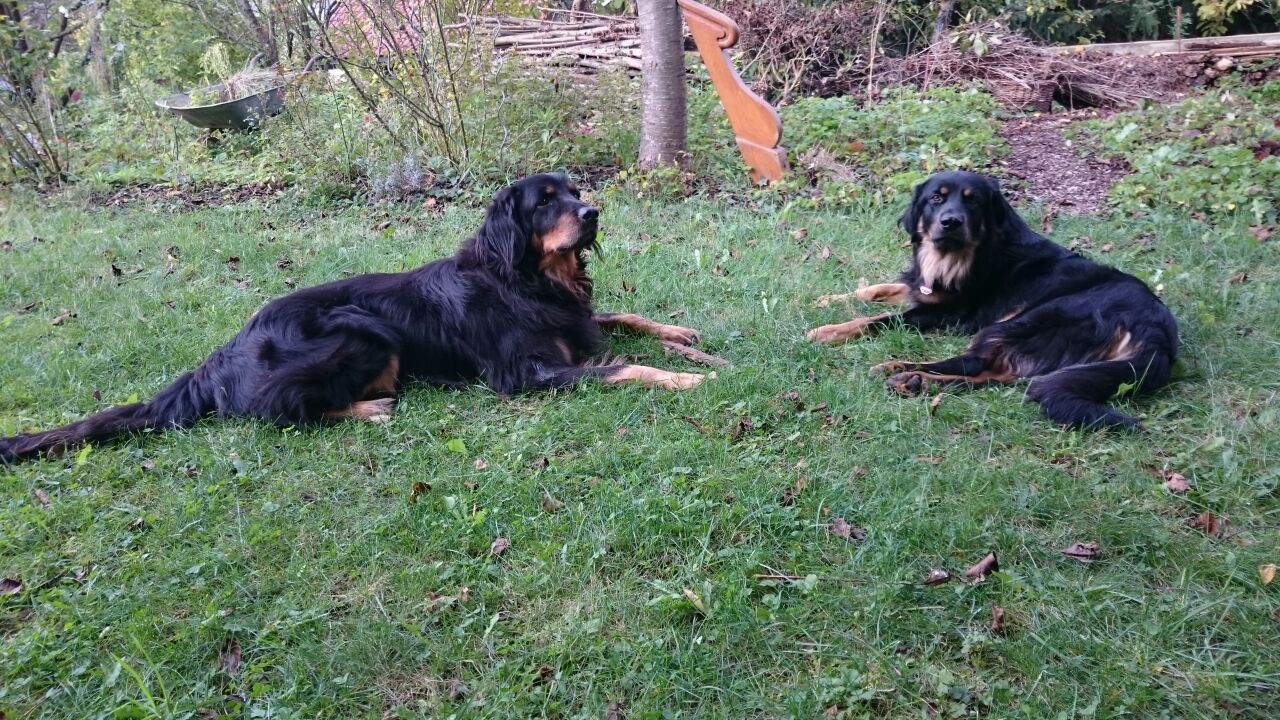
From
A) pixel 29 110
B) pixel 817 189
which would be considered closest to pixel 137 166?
pixel 29 110

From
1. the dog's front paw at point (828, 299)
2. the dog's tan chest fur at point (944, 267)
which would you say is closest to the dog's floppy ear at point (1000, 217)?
the dog's tan chest fur at point (944, 267)

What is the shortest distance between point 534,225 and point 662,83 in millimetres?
3911

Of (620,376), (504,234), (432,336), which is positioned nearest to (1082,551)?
(620,376)

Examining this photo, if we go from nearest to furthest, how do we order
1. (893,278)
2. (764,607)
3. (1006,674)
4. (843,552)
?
1. (1006,674)
2. (764,607)
3. (843,552)
4. (893,278)

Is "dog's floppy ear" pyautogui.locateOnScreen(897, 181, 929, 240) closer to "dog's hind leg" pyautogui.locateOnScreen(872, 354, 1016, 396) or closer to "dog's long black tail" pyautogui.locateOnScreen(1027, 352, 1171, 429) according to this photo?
"dog's hind leg" pyautogui.locateOnScreen(872, 354, 1016, 396)

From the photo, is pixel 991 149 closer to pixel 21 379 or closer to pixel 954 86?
pixel 954 86

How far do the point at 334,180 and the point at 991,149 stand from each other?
6694mm

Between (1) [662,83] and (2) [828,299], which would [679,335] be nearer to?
(2) [828,299]

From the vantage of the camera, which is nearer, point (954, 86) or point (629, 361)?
point (629, 361)

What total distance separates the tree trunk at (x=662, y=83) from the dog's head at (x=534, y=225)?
352cm

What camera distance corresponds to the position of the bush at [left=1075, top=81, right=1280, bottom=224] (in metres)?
6.25

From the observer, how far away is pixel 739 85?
25.8 ft

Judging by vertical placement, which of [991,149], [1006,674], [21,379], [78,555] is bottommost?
[1006,674]

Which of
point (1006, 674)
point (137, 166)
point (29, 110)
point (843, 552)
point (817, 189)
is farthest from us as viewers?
point (137, 166)
